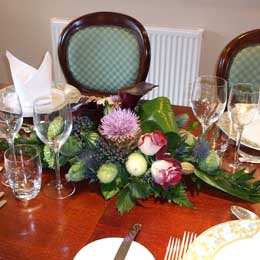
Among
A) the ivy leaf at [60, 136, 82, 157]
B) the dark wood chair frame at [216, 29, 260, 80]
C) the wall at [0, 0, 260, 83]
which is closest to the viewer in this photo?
the ivy leaf at [60, 136, 82, 157]

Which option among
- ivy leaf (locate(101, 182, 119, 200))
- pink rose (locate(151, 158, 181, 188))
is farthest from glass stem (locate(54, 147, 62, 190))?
pink rose (locate(151, 158, 181, 188))

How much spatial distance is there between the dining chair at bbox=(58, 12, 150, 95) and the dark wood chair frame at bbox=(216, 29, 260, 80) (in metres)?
0.31

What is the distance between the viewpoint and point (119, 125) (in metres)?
0.91

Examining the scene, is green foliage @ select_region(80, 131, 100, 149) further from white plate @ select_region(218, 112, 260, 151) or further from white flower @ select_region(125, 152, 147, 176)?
white plate @ select_region(218, 112, 260, 151)

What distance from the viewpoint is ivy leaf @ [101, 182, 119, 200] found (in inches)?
36.9

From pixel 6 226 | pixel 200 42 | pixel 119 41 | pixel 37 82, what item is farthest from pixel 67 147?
pixel 200 42

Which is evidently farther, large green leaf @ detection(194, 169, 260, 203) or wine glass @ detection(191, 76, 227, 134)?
wine glass @ detection(191, 76, 227, 134)

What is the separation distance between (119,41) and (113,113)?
928 millimetres

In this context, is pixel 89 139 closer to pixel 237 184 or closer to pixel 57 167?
pixel 57 167

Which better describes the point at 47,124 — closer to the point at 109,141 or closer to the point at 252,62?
the point at 109,141

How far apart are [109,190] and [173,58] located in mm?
1582

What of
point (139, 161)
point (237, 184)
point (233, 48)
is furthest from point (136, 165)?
point (233, 48)

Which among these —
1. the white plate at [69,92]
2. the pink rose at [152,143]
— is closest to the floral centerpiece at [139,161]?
the pink rose at [152,143]

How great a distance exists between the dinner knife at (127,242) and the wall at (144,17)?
173 centimetres
